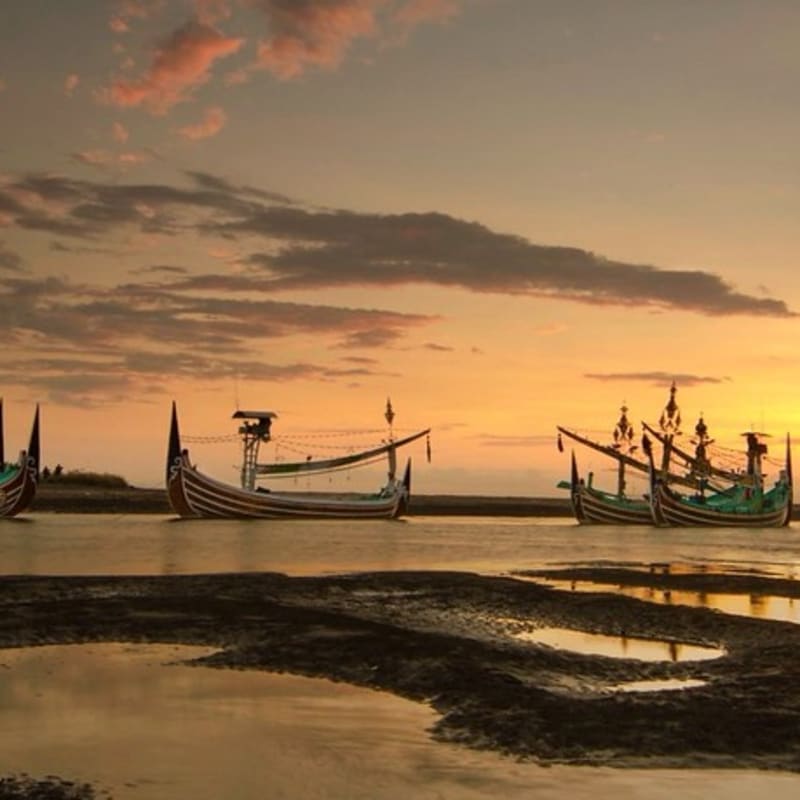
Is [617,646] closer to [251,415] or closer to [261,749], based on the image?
[261,749]

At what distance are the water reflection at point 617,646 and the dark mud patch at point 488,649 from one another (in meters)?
0.40

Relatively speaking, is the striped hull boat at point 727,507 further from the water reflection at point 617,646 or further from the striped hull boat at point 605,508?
the water reflection at point 617,646

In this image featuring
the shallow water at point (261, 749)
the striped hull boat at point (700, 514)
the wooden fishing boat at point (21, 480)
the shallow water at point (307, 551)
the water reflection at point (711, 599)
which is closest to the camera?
the shallow water at point (261, 749)

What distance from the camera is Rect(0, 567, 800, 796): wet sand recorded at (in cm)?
1041

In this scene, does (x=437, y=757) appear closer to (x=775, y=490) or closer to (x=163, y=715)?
(x=163, y=715)

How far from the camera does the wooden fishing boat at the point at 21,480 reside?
66188 millimetres

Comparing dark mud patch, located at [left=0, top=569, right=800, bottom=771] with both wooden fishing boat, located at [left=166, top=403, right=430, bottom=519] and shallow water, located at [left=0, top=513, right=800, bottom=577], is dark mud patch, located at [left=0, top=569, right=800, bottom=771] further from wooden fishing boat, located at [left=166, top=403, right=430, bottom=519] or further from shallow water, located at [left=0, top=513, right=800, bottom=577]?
wooden fishing boat, located at [left=166, top=403, right=430, bottom=519]

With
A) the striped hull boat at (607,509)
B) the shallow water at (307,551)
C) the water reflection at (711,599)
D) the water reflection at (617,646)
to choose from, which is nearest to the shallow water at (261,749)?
the water reflection at (617,646)

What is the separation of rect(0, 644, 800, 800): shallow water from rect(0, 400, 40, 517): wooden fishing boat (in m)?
56.2

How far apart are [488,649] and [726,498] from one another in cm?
8292

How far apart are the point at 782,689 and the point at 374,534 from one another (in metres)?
50.3

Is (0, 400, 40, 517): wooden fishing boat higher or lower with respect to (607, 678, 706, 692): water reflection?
higher

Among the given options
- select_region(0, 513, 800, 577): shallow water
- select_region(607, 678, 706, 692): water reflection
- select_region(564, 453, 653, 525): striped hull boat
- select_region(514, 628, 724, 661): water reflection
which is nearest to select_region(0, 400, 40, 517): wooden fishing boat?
select_region(0, 513, 800, 577): shallow water

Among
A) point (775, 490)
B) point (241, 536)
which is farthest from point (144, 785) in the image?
point (775, 490)
